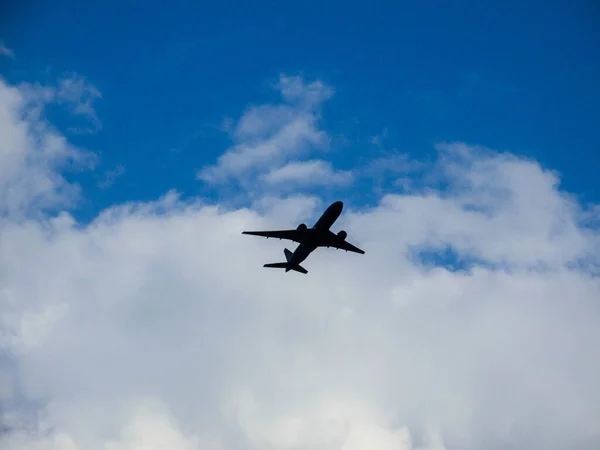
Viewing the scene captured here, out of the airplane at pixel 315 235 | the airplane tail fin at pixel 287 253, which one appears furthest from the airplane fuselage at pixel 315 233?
the airplane tail fin at pixel 287 253

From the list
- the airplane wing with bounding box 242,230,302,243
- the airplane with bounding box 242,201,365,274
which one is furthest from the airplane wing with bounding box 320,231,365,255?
the airplane wing with bounding box 242,230,302,243

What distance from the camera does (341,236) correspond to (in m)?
83.4

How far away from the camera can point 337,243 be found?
85062mm

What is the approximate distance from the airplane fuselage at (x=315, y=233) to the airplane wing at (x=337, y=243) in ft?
5.04

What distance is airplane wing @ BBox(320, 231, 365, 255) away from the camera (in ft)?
272

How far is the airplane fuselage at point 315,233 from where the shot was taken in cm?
7538

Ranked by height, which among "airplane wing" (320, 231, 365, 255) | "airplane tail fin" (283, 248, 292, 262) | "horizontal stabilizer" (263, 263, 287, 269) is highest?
"airplane tail fin" (283, 248, 292, 262)

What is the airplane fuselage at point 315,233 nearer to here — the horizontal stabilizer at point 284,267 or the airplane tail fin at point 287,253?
the horizontal stabilizer at point 284,267

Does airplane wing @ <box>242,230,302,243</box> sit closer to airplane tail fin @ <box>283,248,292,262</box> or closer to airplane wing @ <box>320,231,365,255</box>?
airplane wing @ <box>320,231,365,255</box>

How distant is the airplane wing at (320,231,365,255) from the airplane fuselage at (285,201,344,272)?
1.54 meters

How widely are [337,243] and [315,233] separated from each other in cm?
593

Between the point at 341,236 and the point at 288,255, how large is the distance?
16.5 meters

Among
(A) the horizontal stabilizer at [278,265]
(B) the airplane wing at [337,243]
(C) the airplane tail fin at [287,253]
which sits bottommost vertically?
(A) the horizontal stabilizer at [278,265]

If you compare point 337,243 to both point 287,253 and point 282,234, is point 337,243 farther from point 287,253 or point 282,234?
point 287,253
